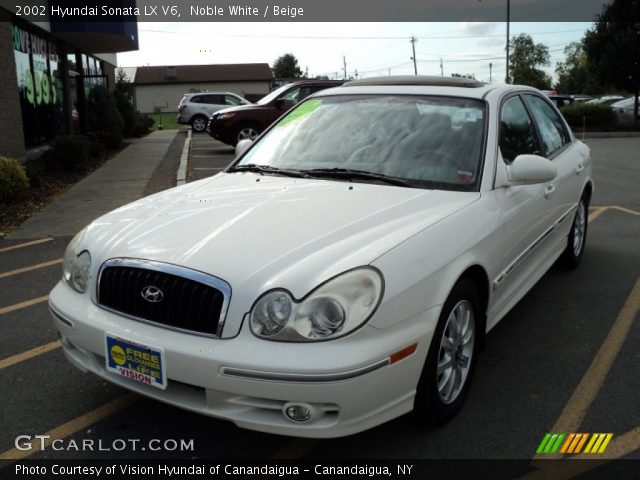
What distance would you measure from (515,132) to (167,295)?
2558mm

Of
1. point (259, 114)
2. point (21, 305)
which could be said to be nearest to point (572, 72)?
point (259, 114)

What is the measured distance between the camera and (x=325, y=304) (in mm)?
2395

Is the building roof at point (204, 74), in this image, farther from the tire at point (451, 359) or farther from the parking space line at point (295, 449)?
the parking space line at point (295, 449)

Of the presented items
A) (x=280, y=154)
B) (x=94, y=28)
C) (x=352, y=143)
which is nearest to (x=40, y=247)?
(x=280, y=154)

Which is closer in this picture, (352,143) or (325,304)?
(325,304)

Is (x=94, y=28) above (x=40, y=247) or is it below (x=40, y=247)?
above

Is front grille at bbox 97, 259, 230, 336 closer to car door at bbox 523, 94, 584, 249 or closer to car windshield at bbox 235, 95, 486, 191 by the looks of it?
car windshield at bbox 235, 95, 486, 191

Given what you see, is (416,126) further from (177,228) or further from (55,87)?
(55,87)

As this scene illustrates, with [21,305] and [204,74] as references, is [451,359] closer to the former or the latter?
[21,305]

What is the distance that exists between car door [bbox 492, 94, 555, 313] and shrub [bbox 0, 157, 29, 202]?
7.22 meters

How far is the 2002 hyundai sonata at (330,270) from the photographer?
237cm

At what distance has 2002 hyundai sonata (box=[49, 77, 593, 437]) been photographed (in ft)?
7.78

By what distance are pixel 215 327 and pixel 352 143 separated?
1724mm

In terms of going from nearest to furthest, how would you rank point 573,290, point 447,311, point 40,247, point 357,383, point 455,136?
point 357,383 < point 447,311 < point 455,136 < point 573,290 < point 40,247
